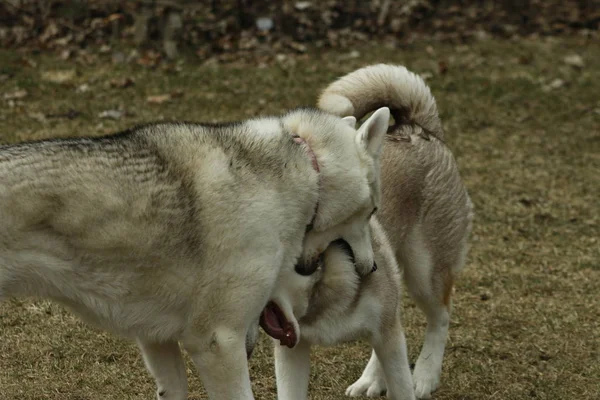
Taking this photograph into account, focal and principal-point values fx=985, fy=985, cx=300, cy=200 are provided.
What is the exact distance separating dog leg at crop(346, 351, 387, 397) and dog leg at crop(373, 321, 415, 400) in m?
0.48

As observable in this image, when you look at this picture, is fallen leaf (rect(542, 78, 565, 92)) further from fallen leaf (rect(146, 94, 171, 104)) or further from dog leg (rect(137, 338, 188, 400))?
dog leg (rect(137, 338, 188, 400))

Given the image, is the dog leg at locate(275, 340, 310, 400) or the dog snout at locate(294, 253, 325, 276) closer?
the dog snout at locate(294, 253, 325, 276)

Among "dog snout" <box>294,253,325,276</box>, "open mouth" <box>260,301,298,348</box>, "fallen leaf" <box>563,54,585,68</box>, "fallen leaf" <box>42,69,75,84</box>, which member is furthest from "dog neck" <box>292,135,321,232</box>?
"fallen leaf" <box>563,54,585,68</box>

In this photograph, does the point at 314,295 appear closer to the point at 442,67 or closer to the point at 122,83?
the point at 122,83

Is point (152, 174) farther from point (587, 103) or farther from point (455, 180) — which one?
point (587, 103)

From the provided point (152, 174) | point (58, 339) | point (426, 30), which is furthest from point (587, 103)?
point (152, 174)

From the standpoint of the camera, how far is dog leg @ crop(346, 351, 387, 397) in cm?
466

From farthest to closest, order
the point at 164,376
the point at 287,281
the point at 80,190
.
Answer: the point at 164,376 < the point at 287,281 < the point at 80,190

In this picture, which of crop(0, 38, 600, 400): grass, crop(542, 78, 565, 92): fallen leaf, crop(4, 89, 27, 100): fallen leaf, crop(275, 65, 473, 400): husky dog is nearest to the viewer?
crop(275, 65, 473, 400): husky dog

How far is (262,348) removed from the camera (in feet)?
16.7

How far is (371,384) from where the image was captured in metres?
4.68

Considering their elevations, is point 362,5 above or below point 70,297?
below

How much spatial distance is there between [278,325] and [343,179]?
2.04ft

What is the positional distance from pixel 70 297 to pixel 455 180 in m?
2.25
